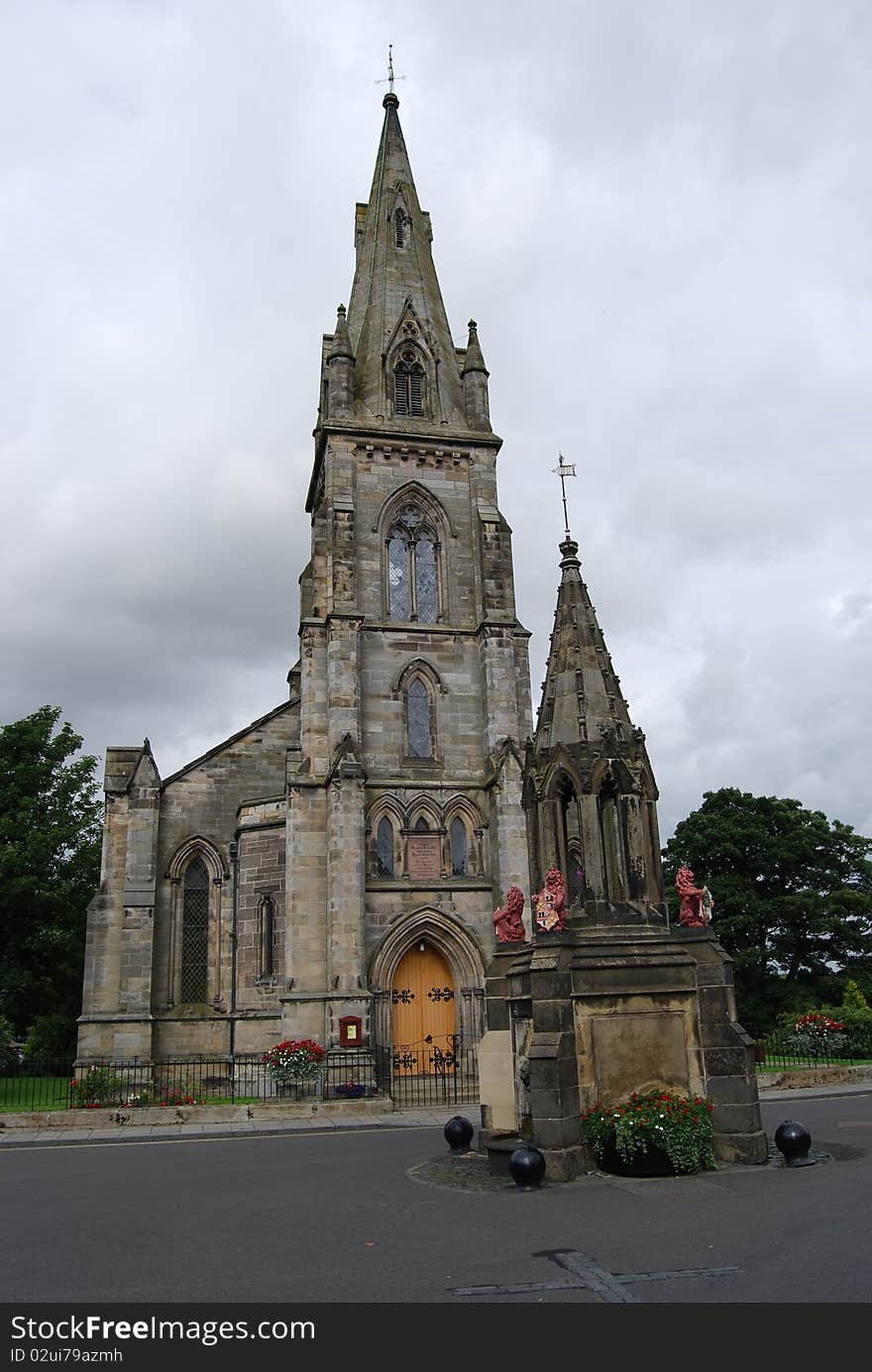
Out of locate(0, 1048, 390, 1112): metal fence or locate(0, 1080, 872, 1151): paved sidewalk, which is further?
locate(0, 1048, 390, 1112): metal fence

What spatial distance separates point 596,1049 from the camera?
11609 millimetres

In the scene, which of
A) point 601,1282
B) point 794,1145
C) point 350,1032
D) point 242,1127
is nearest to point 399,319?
point 350,1032

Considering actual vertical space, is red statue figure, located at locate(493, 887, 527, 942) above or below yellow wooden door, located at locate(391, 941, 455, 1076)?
above

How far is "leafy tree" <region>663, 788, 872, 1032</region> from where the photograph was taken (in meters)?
39.8

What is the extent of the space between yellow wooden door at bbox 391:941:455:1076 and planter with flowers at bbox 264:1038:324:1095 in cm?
348

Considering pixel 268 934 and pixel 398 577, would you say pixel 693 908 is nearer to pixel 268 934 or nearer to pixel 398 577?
pixel 268 934

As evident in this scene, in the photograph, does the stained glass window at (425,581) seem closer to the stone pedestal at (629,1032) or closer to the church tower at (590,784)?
the church tower at (590,784)

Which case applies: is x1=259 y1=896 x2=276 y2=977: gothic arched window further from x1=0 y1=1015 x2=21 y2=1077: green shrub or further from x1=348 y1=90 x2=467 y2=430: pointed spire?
x1=348 y1=90 x2=467 y2=430: pointed spire

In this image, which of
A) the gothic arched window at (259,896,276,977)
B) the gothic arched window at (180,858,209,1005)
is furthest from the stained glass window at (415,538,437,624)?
the gothic arched window at (180,858,209,1005)

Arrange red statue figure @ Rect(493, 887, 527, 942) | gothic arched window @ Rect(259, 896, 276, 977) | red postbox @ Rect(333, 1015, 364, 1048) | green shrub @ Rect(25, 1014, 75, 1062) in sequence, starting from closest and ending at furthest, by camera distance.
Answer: red statue figure @ Rect(493, 887, 527, 942) → red postbox @ Rect(333, 1015, 364, 1048) → gothic arched window @ Rect(259, 896, 276, 977) → green shrub @ Rect(25, 1014, 75, 1062)

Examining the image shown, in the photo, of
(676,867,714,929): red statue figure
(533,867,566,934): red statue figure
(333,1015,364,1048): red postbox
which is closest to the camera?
(533,867,566,934): red statue figure

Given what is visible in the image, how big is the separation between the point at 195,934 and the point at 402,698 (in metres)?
8.91
